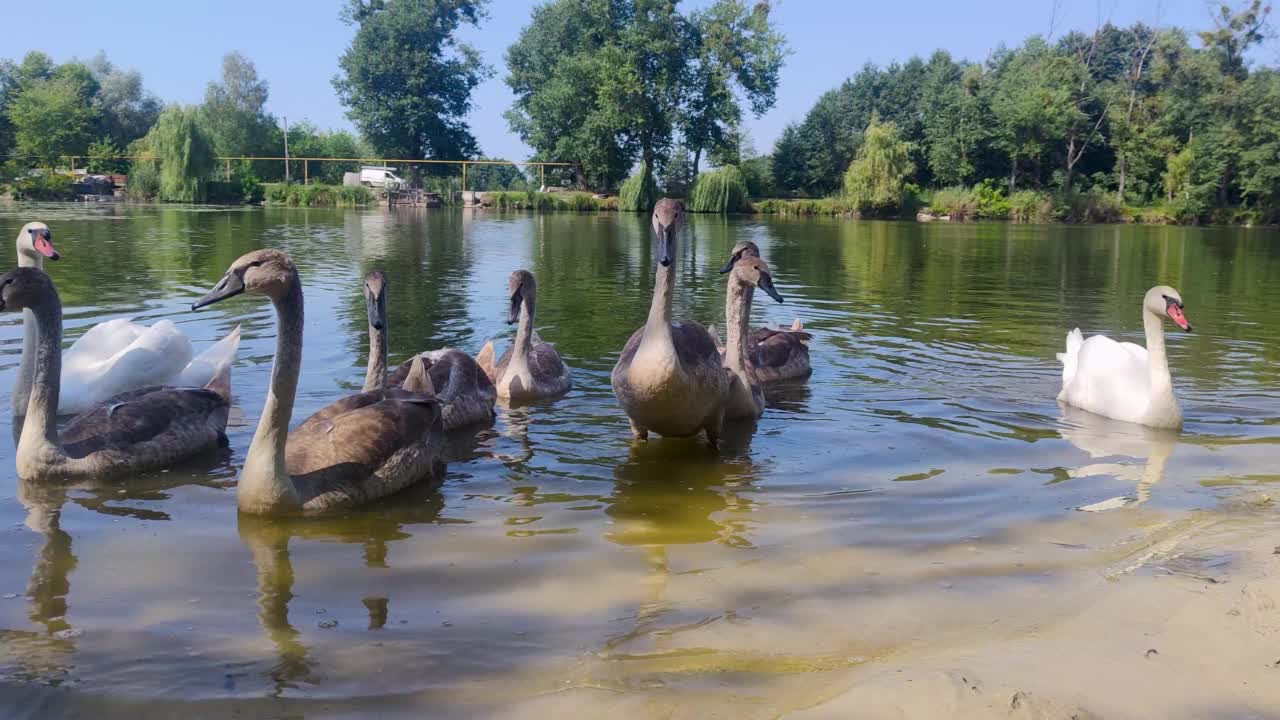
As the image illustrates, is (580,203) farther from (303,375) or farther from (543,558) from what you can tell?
(543,558)

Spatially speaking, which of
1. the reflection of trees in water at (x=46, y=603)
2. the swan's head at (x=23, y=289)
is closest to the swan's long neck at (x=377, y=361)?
the swan's head at (x=23, y=289)

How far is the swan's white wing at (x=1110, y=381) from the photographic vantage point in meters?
7.90

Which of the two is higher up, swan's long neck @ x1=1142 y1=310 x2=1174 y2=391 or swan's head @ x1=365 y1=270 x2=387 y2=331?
swan's head @ x1=365 y1=270 x2=387 y2=331

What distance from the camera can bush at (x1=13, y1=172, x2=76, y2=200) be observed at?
58.8 meters

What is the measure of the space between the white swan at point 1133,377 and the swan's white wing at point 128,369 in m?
7.40

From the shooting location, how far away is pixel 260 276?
528 centimetres

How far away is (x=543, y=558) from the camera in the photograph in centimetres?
489

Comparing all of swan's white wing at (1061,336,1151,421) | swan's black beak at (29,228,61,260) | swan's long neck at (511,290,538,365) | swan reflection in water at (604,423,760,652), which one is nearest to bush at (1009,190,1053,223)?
swan's white wing at (1061,336,1151,421)

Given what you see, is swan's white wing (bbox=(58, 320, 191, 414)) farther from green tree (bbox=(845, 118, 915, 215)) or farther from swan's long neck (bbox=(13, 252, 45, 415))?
green tree (bbox=(845, 118, 915, 215))

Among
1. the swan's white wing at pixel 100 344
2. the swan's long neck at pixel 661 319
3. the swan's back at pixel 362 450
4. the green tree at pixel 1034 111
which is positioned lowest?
the swan's back at pixel 362 450

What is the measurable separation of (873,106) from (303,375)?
76.6 metres

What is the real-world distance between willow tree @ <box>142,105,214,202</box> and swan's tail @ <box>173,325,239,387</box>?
56.9 m

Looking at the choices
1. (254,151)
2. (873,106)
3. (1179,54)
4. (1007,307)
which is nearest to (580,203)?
(873,106)

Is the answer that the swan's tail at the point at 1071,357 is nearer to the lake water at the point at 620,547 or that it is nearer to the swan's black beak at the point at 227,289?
the lake water at the point at 620,547
